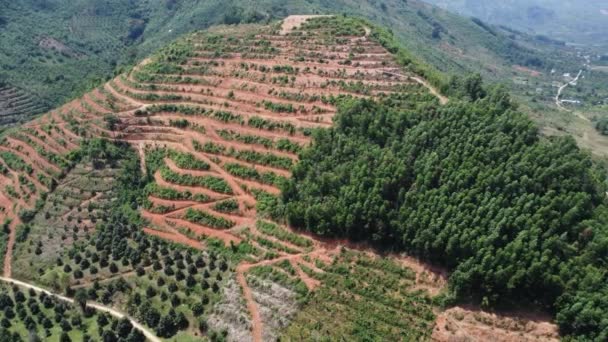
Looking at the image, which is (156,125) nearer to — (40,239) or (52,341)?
(40,239)

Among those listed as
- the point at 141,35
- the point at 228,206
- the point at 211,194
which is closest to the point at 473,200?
the point at 228,206

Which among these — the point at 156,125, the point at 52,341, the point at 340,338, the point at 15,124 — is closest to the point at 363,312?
the point at 340,338

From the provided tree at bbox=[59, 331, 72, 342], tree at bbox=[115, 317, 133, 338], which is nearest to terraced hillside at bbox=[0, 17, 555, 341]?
tree at bbox=[115, 317, 133, 338]

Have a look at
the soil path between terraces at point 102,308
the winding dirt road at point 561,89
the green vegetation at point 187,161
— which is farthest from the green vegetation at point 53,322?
the winding dirt road at point 561,89

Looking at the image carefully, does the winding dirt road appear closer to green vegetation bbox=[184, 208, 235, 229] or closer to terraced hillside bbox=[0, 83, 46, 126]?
green vegetation bbox=[184, 208, 235, 229]

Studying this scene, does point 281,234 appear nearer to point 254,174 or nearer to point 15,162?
point 254,174

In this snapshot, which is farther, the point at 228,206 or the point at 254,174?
the point at 254,174

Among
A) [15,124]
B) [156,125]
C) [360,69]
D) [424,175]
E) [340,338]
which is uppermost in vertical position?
[360,69]
